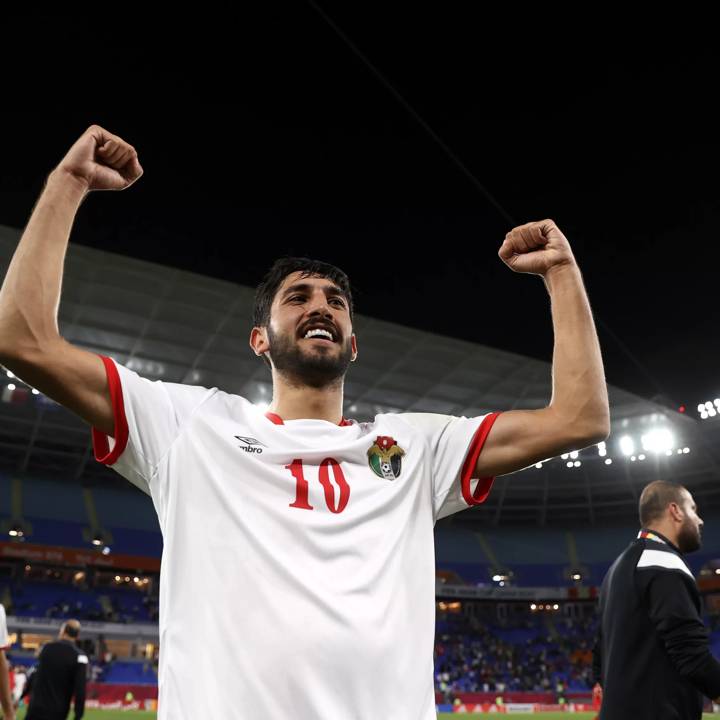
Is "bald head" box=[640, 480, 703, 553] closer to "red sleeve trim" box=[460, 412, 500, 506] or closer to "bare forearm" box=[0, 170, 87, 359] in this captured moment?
"red sleeve trim" box=[460, 412, 500, 506]

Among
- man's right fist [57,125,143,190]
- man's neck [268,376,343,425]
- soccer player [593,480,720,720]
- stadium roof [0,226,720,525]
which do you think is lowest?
soccer player [593,480,720,720]

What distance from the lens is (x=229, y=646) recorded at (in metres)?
1.68

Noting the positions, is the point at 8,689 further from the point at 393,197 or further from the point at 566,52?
the point at 566,52

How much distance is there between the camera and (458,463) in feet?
7.22

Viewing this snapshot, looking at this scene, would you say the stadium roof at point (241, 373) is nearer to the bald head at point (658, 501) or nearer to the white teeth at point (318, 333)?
the bald head at point (658, 501)

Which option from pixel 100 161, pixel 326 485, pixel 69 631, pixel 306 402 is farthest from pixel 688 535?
pixel 69 631

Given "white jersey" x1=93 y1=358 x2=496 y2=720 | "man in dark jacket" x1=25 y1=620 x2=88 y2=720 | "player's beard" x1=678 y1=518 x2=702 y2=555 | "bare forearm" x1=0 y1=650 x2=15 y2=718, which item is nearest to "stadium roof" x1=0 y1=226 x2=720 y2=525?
"player's beard" x1=678 y1=518 x2=702 y2=555

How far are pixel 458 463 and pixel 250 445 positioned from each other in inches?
Result: 25.6

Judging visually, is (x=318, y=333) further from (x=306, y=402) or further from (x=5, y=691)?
(x=5, y=691)

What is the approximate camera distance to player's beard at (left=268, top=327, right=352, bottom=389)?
2.31 meters

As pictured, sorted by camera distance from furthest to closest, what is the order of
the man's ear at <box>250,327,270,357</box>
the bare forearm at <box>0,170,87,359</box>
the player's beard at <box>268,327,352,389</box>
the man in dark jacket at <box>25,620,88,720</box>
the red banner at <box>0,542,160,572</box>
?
1. the red banner at <box>0,542,160,572</box>
2. the man in dark jacket at <box>25,620,88,720</box>
3. the man's ear at <box>250,327,270,357</box>
4. the player's beard at <box>268,327,352,389</box>
5. the bare forearm at <box>0,170,87,359</box>

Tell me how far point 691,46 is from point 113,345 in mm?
21829

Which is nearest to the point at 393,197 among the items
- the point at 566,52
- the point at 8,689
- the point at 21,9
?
the point at 566,52

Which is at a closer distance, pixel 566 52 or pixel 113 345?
pixel 566 52
